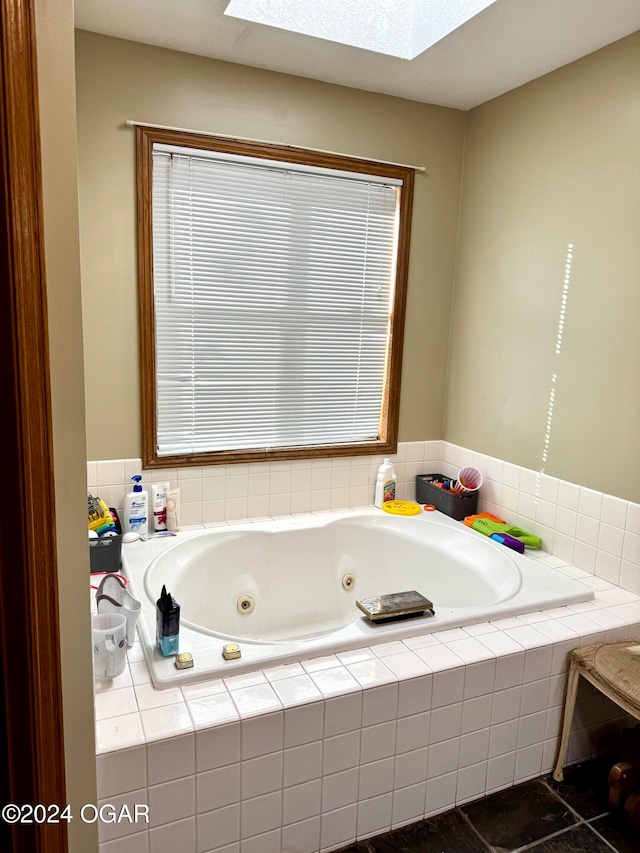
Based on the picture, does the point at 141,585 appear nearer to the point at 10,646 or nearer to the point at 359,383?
the point at 10,646

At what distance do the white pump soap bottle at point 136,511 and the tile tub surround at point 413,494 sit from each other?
0.07m

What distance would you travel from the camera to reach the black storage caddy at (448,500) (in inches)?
111

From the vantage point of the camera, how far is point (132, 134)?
2.29 m

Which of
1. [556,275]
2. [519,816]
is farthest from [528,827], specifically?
[556,275]

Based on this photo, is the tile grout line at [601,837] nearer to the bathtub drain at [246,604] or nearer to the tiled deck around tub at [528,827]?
the tiled deck around tub at [528,827]

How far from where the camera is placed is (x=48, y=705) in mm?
1054

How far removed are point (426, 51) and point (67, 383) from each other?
1.98m

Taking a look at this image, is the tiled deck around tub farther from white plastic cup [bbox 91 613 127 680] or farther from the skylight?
the skylight

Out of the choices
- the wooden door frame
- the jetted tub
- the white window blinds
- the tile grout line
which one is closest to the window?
the white window blinds

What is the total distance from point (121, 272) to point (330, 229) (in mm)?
964

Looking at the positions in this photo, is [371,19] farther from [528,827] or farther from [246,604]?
[528,827]

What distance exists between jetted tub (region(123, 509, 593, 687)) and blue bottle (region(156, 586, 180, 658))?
25cm

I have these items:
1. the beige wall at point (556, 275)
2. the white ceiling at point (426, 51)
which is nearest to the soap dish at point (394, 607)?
the beige wall at point (556, 275)

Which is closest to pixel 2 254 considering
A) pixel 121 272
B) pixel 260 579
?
pixel 121 272
